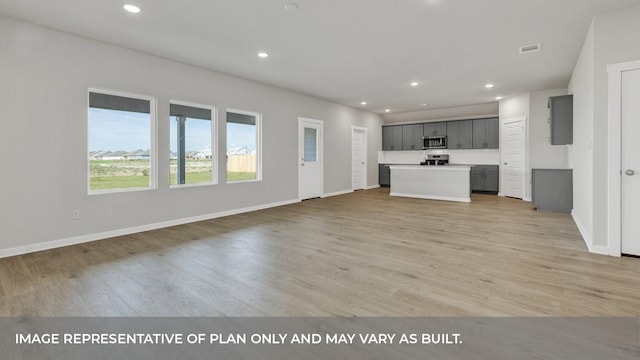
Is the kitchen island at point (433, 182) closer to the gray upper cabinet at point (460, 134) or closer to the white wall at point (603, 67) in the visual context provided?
the gray upper cabinet at point (460, 134)

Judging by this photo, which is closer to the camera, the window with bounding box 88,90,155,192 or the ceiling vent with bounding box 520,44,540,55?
the window with bounding box 88,90,155,192

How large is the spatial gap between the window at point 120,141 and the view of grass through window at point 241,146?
4.92 feet

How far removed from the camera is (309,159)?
7852 mm

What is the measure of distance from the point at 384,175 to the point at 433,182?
10.4 feet

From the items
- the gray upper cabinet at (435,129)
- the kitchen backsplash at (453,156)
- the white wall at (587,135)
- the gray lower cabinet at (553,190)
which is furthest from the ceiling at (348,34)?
the gray upper cabinet at (435,129)

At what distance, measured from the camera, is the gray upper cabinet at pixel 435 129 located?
9914mm

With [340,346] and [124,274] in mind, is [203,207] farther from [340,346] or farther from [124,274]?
[340,346]

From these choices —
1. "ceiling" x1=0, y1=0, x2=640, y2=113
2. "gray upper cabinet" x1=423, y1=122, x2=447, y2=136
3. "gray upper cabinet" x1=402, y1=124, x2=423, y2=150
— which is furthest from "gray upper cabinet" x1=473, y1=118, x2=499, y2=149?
"ceiling" x1=0, y1=0, x2=640, y2=113

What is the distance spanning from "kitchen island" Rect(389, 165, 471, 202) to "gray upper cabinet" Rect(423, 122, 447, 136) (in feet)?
8.59

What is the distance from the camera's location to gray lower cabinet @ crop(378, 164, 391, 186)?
10.9 metres

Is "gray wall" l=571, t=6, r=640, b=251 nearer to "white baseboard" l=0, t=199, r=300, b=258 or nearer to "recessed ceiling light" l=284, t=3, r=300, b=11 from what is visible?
"recessed ceiling light" l=284, t=3, r=300, b=11

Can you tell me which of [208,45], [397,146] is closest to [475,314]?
[208,45]

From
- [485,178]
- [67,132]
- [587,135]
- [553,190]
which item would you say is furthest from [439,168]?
[67,132]

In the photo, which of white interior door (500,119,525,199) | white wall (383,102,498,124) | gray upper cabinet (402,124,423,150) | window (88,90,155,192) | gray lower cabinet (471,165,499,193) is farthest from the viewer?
gray upper cabinet (402,124,423,150)
